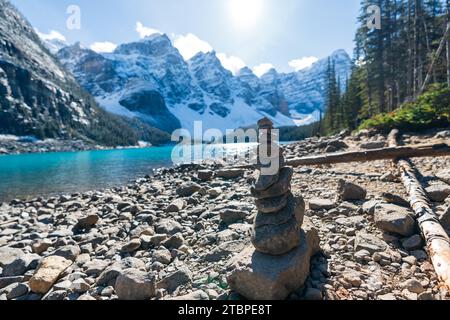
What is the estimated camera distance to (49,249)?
5820 millimetres

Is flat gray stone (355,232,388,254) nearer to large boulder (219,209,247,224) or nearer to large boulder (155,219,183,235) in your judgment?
large boulder (219,209,247,224)

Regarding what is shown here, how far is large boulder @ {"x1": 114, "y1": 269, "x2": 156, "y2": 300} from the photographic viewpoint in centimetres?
332

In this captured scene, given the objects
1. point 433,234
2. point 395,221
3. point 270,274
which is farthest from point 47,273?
point 433,234

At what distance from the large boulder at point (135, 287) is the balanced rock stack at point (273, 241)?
1051 millimetres

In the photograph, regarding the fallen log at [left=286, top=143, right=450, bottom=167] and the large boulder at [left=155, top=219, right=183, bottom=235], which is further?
the fallen log at [left=286, top=143, right=450, bottom=167]

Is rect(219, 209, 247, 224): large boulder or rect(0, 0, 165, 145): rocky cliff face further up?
rect(0, 0, 165, 145): rocky cliff face

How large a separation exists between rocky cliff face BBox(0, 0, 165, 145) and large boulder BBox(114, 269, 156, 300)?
121518 mm

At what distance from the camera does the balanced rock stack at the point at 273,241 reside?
2.92m

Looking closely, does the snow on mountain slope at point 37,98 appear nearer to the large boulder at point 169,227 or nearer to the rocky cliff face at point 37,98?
the rocky cliff face at point 37,98

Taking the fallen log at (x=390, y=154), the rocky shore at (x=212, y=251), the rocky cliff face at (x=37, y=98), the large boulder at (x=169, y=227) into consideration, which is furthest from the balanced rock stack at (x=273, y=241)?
the rocky cliff face at (x=37, y=98)

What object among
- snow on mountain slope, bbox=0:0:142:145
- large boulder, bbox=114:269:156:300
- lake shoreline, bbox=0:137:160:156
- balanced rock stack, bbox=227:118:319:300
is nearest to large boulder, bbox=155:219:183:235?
large boulder, bbox=114:269:156:300

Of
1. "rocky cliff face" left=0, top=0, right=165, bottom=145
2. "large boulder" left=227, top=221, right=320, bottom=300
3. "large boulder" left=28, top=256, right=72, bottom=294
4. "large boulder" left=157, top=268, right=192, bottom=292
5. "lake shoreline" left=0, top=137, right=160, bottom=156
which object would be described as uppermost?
"rocky cliff face" left=0, top=0, right=165, bottom=145
